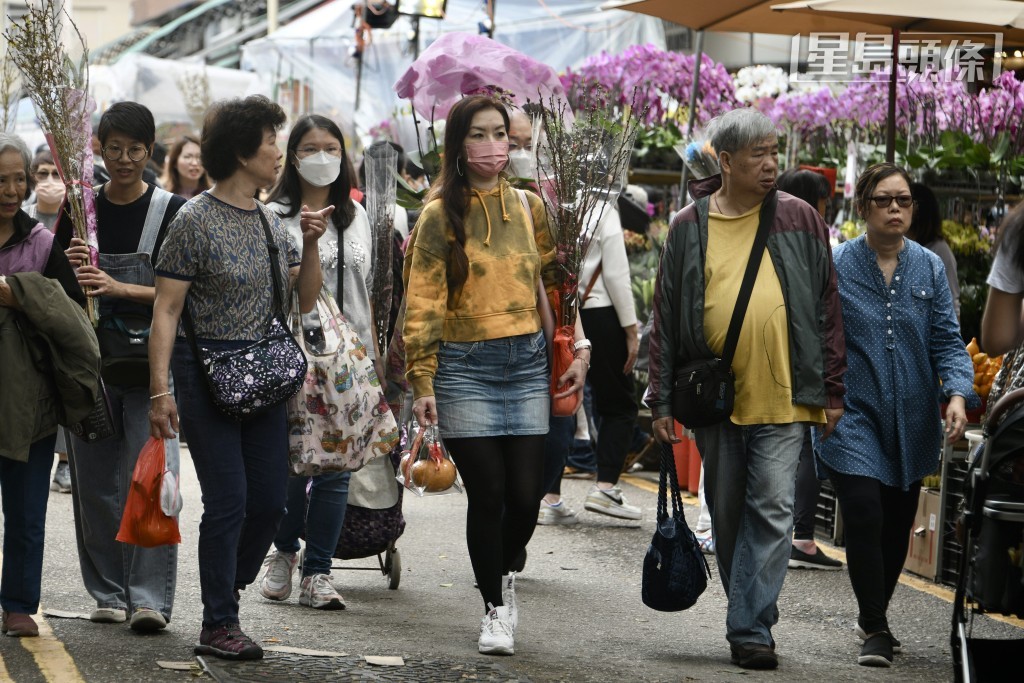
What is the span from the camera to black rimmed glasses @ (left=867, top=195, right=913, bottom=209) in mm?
6031

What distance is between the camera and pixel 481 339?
5680 millimetres

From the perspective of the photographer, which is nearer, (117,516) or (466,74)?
(117,516)

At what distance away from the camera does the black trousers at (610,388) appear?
8.70 meters

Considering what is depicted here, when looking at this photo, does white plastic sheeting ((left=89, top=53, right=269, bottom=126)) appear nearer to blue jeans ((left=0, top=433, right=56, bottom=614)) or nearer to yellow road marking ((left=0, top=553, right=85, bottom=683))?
blue jeans ((left=0, top=433, right=56, bottom=614))

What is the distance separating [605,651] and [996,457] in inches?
82.5

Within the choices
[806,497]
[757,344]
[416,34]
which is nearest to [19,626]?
[757,344]

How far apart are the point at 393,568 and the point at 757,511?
6.83 feet

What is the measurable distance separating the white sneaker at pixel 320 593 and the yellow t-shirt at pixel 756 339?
2.00 metres

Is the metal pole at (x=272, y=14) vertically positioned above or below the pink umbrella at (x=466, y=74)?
above

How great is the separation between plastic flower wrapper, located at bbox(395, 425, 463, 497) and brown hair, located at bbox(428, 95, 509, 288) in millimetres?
594

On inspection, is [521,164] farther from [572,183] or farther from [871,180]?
[871,180]

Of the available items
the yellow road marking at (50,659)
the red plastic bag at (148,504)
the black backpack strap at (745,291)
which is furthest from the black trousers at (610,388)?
the yellow road marking at (50,659)

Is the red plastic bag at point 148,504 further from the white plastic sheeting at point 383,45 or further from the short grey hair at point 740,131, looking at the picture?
the white plastic sheeting at point 383,45

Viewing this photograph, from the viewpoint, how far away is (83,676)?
201 inches
